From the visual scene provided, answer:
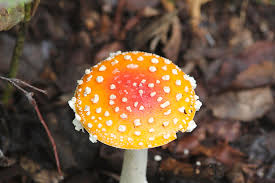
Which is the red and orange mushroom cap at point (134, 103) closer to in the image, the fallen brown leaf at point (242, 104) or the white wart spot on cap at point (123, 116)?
the white wart spot on cap at point (123, 116)

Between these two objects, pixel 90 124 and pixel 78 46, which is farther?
pixel 78 46

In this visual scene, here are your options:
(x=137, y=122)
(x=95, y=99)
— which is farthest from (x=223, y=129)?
(x=95, y=99)

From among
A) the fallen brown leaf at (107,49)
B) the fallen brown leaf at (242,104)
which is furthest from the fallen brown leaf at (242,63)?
the fallen brown leaf at (107,49)

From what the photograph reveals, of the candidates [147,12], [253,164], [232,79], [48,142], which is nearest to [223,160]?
[253,164]

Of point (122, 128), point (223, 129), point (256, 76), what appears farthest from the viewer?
point (256, 76)

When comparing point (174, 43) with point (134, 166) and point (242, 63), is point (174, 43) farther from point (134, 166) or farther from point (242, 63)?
point (134, 166)

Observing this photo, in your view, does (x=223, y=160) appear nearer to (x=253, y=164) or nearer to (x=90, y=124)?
(x=253, y=164)
